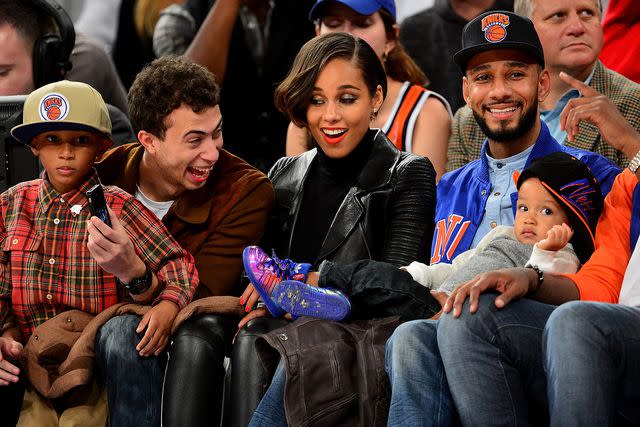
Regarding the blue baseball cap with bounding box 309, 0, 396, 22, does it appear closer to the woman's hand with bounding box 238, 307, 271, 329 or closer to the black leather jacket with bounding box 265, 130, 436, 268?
the black leather jacket with bounding box 265, 130, 436, 268

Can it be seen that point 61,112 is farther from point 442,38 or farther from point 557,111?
point 442,38

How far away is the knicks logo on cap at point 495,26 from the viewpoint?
118 inches

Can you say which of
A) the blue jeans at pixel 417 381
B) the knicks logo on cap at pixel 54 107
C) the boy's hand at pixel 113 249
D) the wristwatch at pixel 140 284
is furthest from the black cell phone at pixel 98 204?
the blue jeans at pixel 417 381

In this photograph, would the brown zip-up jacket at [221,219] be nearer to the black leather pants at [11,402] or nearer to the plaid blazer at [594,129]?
the black leather pants at [11,402]

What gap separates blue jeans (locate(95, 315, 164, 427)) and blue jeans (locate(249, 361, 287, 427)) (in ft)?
1.09

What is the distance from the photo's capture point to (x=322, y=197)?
321 cm

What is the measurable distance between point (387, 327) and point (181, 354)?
20.4 inches

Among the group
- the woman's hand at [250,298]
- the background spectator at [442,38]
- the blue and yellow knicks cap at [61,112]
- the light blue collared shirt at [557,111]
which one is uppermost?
the background spectator at [442,38]

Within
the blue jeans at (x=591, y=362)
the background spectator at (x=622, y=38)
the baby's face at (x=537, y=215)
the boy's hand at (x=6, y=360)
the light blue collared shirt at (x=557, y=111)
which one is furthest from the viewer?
the background spectator at (x=622, y=38)

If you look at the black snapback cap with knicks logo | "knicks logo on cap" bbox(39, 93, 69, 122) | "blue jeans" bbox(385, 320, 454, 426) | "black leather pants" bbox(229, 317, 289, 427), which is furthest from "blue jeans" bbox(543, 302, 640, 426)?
"knicks logo on cap" bbox(39, 93, 69, 122)

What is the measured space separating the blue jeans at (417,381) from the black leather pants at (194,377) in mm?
502

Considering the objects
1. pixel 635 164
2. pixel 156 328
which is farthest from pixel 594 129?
pixel 156 328

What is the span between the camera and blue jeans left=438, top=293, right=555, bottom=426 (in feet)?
7.56

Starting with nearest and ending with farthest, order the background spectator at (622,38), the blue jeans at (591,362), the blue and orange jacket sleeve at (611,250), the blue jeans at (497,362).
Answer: the blue jeans at (591,362) < the blue jeans at (497,362) < the blue and orange jacket sleeve at (611,250) < the background spectator at (622,38)
